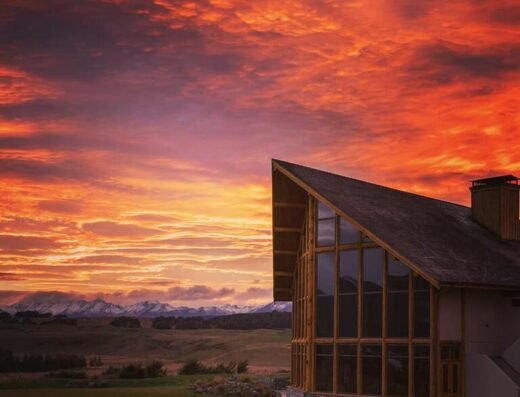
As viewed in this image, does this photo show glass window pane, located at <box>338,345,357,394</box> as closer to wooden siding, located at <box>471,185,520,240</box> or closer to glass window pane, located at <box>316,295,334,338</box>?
glass window pane, located at <box>316,295,334,338</box>

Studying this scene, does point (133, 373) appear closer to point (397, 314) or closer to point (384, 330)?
point (384, 330)

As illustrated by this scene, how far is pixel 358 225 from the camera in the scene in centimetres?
2734

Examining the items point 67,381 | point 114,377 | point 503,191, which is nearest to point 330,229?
point 503,191

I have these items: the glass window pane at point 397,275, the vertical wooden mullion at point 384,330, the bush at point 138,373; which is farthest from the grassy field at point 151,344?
the glass window pane at point 397,275

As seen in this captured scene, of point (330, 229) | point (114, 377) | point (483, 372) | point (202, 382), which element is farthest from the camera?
point (114, 377)

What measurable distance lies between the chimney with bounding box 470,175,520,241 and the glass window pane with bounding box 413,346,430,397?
932cm

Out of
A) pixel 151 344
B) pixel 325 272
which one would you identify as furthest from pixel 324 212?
pixel 151 344

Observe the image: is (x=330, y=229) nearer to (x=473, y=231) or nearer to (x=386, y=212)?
(x=386, y=212)

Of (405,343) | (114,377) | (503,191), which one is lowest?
(114,377)

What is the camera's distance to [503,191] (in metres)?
33.9

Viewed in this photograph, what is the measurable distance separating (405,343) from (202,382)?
24.0m

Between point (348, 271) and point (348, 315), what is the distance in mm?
1504

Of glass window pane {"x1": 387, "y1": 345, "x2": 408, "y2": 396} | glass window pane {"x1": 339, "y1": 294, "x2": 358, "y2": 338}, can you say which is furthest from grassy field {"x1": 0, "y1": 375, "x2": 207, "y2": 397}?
glass window pane {"x1": 387, "y1": 345, "x2": 408, "y2": 396}

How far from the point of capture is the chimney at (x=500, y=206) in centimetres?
3344
